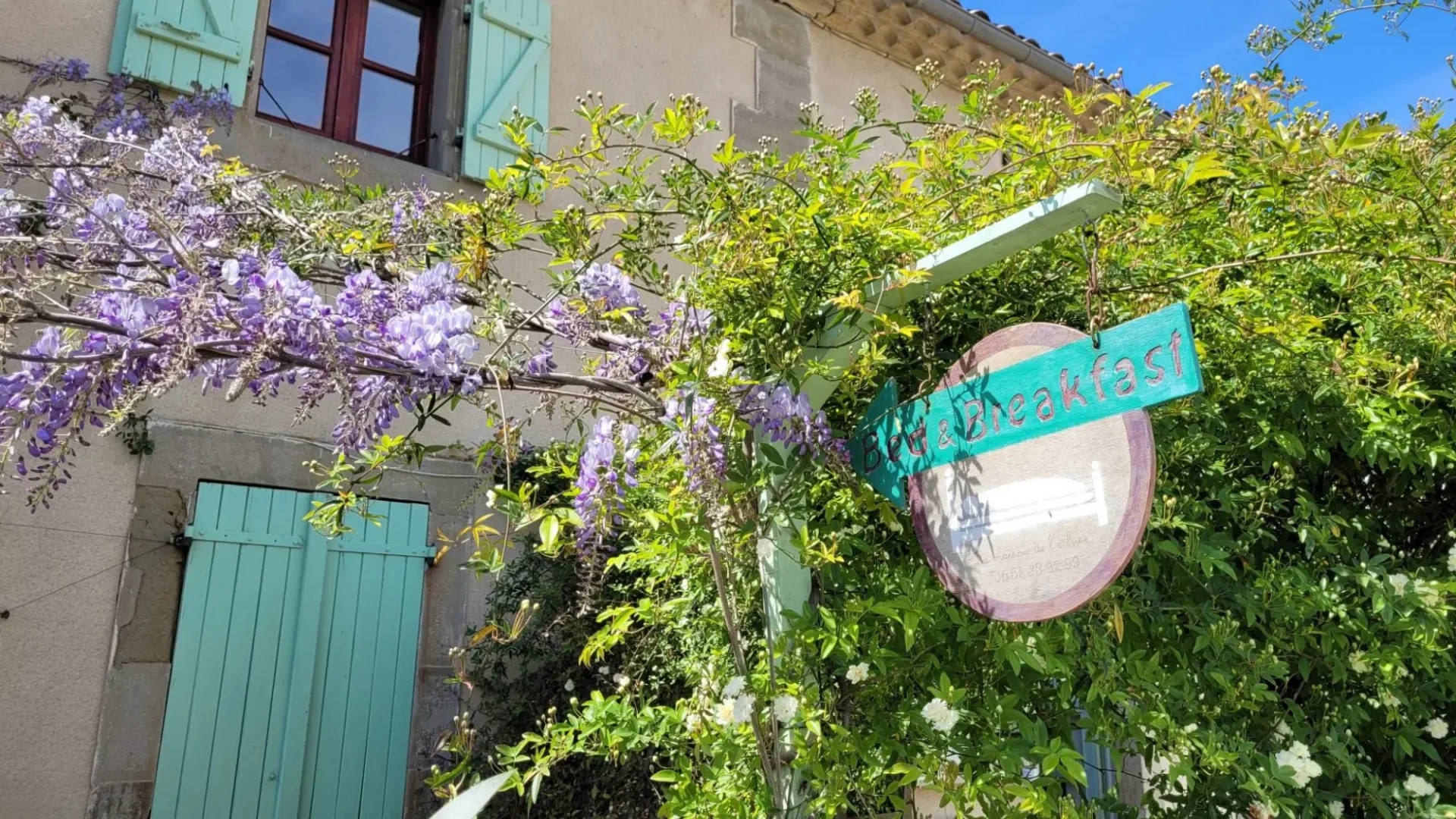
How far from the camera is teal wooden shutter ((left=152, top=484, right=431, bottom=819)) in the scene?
3672mm

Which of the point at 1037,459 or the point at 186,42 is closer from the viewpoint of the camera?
the point at 1037,459

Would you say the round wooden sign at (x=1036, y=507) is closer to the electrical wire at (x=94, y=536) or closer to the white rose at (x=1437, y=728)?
the white rose at (x=1437, y=728)

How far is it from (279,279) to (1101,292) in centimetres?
156

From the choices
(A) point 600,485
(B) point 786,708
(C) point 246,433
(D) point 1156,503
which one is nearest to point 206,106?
(C) point 246,433

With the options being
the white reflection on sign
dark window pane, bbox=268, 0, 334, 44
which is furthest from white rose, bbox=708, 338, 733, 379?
dark window pane, bbox=268, 0, 334, 44

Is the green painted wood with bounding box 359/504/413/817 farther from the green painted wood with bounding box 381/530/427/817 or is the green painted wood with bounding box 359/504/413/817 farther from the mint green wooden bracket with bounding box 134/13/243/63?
the mint green wooden bracket with bounding box 134/13/243/63

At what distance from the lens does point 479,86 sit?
189 inches

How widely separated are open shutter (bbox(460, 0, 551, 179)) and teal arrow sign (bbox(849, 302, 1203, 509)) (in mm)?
3261

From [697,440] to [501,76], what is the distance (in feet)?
11.8

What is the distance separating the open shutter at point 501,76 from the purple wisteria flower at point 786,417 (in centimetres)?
314

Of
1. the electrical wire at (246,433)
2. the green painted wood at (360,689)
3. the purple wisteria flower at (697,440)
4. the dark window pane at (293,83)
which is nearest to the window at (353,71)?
the dark window pane at (293,83)

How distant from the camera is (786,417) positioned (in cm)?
191

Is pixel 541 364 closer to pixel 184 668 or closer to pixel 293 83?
pixel 184 668

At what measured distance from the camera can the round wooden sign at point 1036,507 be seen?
1.48m
